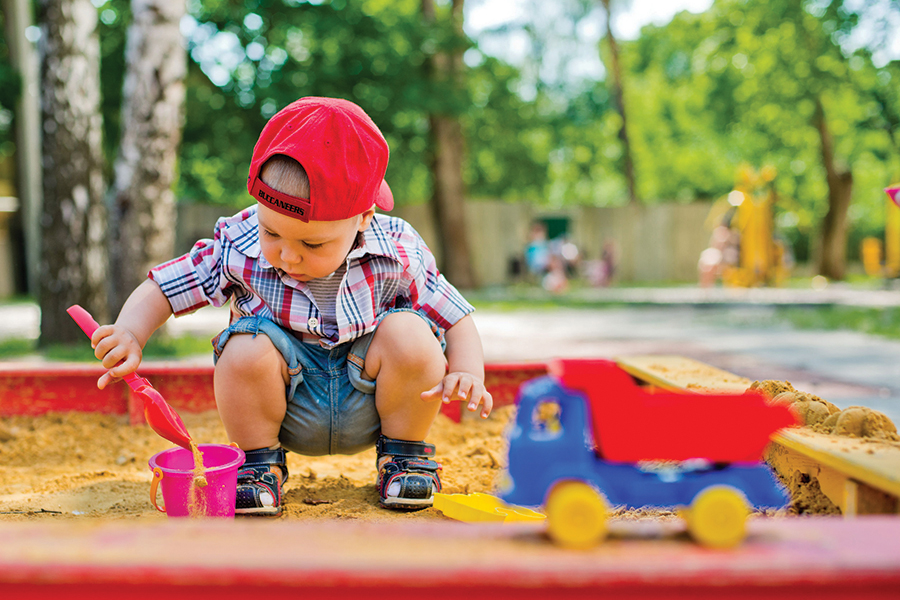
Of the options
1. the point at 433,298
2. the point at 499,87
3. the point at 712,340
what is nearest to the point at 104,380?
the point at 433,298

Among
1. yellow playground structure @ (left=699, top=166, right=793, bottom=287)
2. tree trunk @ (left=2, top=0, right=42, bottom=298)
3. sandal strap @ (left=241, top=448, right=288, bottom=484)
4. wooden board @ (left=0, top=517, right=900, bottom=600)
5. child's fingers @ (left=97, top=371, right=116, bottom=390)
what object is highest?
tree trunk @ (left=2, top=0, right=42, bottom=298)

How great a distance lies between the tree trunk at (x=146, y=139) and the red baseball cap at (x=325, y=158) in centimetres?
399

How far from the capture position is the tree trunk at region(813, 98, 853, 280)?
15.2 meters

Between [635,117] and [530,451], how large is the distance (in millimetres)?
26985

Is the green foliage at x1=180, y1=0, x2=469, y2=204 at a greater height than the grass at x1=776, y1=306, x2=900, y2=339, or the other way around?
the green foliage at x1=180, y1=0, x2=469, y2=204

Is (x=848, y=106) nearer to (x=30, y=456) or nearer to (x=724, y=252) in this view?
(x=724, y=252)

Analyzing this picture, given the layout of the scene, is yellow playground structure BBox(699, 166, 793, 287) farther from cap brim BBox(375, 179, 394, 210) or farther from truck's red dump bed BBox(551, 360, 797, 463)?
truck's red dump bed BBox(551, 360, 797, 463)

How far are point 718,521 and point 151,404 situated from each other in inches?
43.0

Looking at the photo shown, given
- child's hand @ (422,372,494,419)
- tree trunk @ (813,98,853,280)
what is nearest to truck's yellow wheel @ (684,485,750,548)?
child's hand @ (422,372,494,419)

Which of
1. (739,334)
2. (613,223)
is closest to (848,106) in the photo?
(613,223)

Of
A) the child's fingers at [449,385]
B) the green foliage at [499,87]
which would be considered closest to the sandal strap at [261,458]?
the child's fingers at [449,385]

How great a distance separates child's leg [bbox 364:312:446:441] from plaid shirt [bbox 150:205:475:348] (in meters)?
0.06

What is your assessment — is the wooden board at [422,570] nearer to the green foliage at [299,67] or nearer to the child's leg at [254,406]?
the child's leg at [254,406]

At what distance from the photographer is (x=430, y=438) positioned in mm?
2438
